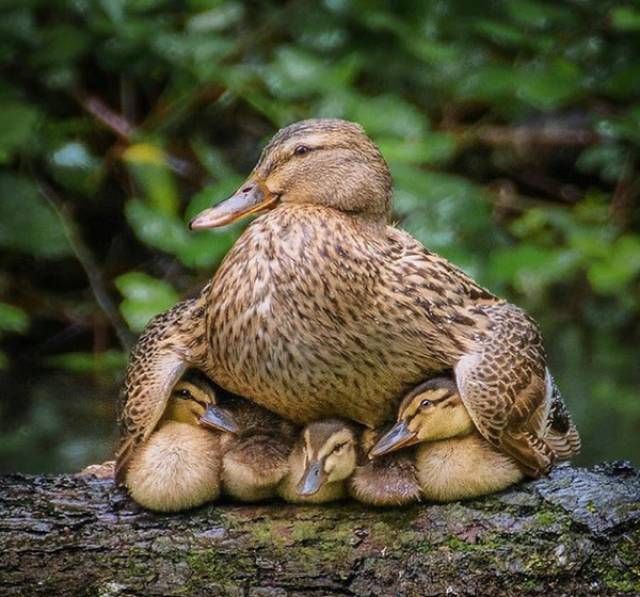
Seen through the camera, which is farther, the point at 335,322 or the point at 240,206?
the point at 240,206

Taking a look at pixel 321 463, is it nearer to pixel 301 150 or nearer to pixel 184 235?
pixel 301 150

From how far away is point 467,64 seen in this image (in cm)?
664

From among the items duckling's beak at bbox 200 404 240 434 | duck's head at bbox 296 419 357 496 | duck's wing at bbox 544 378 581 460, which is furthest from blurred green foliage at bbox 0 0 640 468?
duck's head at bbox 296 419 357 496

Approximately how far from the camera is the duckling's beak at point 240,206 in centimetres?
332

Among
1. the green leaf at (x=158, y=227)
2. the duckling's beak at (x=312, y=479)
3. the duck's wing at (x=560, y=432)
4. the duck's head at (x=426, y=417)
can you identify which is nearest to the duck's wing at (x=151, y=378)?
the duckling's beak at (x=312, y=479)

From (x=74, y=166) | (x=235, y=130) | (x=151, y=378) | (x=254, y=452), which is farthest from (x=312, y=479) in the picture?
(x=235, y=130)

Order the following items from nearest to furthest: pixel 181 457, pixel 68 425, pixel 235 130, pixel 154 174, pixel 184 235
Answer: pixel 181 457 < pixel 184 235 < pixel 68 425 < pixel 154 174 < pixel 235 130

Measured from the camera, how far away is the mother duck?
10.5 ft

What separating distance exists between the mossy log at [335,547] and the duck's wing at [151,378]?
0.16 m

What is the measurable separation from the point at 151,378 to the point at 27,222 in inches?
115

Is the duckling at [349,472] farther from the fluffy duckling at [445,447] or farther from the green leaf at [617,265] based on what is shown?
the green leaf at [617,265]

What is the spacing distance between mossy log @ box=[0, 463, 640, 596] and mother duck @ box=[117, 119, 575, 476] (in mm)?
147

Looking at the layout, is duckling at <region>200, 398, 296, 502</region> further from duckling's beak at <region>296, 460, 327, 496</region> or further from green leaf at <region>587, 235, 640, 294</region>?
green leaf at <region>587, 235, 640, 294</region>

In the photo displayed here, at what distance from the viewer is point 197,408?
3330 millimetres
